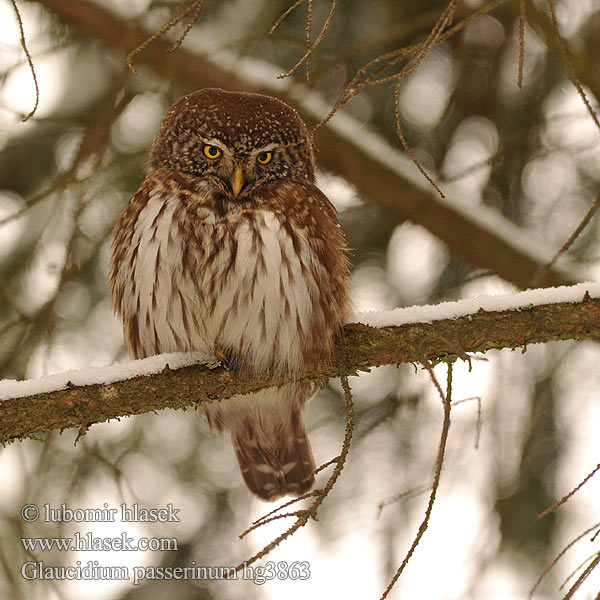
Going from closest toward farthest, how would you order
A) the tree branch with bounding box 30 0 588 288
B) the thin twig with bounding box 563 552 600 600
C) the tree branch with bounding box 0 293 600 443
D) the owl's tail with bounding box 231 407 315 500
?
the thin twig with bounding box 563 552 600 600 → the tree branch with bounding box 0 293 600 443 → the owl's tail with bounding box 231 407 315 500 → the tree branch with bounding box 30 0 588 288

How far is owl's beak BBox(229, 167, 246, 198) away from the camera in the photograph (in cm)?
311

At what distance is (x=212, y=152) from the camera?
10.8 ft

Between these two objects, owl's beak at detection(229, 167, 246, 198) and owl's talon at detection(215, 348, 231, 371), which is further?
owl's beak at detection(229, 167, 246, 198)

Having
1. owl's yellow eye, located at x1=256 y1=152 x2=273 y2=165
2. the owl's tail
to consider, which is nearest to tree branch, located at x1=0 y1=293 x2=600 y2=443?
owl's yellow eye, located at x1=256 y1=152 x2=273 y2=165

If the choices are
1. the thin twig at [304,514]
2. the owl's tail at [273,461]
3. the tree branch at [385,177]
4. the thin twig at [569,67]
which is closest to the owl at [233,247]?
the owl's tail at [273,461]

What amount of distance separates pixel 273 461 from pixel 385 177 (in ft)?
4.68

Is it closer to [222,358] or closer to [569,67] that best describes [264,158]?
[222,358]

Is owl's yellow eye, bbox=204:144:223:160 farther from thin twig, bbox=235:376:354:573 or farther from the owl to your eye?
thin twig, bbox=235:376:354:573

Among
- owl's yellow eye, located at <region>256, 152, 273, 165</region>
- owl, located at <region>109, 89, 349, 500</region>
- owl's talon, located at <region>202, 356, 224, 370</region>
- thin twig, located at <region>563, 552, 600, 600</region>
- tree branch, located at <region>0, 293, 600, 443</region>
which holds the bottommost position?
thin twig, located at <region>563, 552, 600, 600</region>

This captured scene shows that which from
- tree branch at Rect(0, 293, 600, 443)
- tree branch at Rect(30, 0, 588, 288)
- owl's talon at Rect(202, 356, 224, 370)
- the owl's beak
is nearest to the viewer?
tree branch at Rect(0, 293, 600, 443)

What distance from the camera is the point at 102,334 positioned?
396 centimetres

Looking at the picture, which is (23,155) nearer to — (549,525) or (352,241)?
(352,241)

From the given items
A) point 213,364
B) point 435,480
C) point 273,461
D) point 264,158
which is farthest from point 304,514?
point 273,461

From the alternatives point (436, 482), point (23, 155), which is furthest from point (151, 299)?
point (436, 482)
